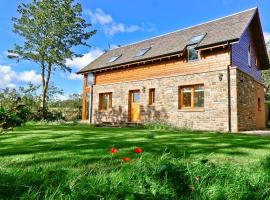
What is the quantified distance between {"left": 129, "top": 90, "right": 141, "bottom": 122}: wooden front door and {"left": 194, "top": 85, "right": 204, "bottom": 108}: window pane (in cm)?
446

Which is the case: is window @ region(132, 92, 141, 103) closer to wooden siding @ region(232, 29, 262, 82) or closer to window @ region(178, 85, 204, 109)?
window @ region(178, 85, 204, 109)

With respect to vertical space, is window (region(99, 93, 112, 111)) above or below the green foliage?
above

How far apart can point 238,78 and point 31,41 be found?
18.4 meters

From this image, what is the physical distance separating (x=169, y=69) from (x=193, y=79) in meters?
2.01

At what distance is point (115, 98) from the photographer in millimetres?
19109

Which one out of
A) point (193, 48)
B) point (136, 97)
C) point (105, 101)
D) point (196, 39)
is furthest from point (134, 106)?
point (196, 39)

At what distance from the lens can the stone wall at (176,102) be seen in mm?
13312

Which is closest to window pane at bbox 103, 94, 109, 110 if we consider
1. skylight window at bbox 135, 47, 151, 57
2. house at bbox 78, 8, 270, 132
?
house at bbox 78, 8, 270, 132

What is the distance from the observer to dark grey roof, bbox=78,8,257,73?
13936 mm

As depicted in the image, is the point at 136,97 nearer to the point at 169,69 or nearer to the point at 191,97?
→ the point at 169,69

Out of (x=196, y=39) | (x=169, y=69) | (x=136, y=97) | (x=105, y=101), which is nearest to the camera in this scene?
(x=196, y=39)

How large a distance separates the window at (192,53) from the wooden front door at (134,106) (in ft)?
14.9

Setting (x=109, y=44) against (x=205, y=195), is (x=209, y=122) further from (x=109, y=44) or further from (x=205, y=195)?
(x=109, y=44)

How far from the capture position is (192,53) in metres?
15.2
